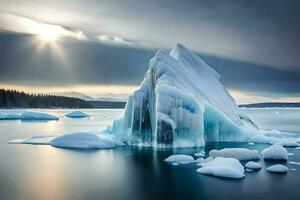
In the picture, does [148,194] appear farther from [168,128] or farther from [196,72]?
[196,72]

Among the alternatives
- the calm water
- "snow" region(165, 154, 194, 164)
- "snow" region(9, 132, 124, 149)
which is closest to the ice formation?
"snow" region(9, 132, 124, 149)

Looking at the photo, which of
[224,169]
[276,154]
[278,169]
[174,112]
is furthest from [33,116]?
[224,169]

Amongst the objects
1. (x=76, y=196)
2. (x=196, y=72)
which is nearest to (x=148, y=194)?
(x=76, y=196)

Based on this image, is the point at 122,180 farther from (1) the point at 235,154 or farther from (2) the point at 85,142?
(2) the point at 85,142

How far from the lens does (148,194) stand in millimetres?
12930

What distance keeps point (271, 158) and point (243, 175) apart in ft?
19.6

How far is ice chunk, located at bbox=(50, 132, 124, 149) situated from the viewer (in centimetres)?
2514

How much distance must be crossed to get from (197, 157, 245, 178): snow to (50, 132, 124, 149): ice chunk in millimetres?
9732

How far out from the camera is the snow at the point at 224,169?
15336mm

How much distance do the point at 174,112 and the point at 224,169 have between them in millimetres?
8642

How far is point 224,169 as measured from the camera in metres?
15.5

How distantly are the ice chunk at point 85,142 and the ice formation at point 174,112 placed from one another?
4.90 ft

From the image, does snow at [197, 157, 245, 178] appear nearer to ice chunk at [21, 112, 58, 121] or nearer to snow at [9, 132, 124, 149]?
snow at [9, 132, 124, 149]

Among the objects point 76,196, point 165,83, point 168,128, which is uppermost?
point 165,83
